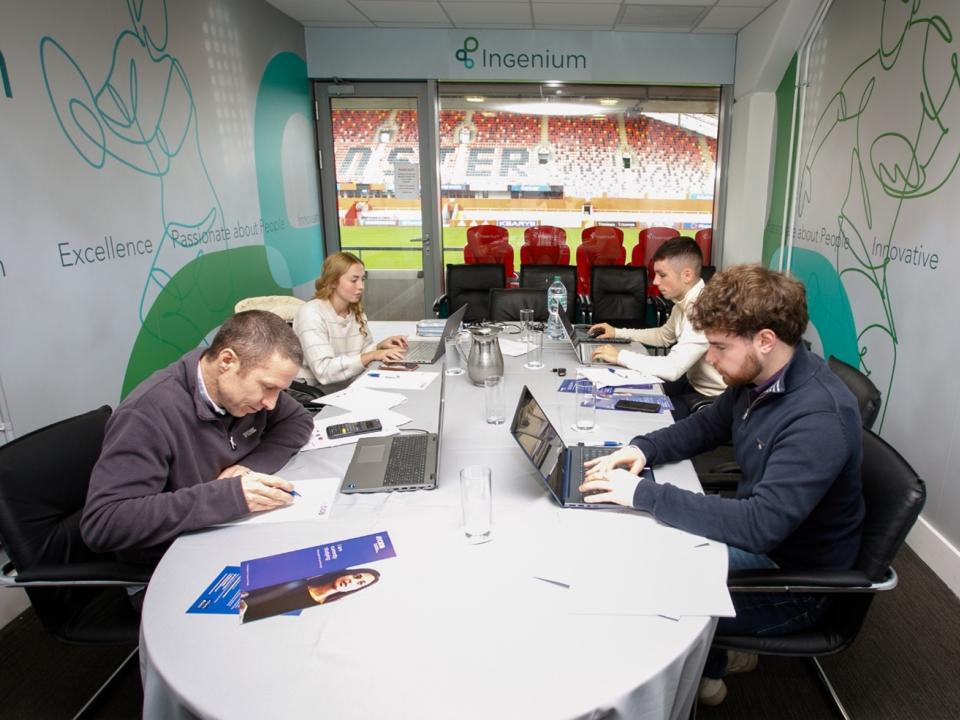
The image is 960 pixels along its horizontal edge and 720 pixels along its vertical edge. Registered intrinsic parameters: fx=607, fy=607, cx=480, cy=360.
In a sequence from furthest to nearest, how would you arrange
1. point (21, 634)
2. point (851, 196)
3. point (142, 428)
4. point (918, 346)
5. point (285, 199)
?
1. point (285, 199)
2. point (851, 196)
3. point (918, 346)
4. point (21, 634)
5. point (142, 428)

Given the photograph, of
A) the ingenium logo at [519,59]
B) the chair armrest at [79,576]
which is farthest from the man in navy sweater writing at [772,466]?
the ingenium logo at [519,59]

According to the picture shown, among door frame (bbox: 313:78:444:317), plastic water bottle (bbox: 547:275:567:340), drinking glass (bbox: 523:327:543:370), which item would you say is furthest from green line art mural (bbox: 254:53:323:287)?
drinking glass (bbox: 523:327:543:370)

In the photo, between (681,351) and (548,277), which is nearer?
(681,351)

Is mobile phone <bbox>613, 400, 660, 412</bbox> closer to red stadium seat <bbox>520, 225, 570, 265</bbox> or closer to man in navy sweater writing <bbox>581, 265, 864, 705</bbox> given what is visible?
man in navy sweater writing <bbox>581, 265, 864, 705</bbox>

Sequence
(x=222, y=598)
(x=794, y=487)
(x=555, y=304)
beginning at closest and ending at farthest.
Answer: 1. (x=222, y=598)
2. (x=794, y=487)
3. (x=555, y=304)

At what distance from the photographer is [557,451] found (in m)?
1.80

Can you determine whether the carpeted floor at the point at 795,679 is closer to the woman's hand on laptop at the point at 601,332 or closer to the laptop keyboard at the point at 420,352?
the laptop keyboard at the point at 420,352

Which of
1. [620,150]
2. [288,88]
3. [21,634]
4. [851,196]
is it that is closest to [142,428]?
[21,634]

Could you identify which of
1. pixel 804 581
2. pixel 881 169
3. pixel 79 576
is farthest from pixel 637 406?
pixel 881 169

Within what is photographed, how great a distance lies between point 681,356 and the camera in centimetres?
280

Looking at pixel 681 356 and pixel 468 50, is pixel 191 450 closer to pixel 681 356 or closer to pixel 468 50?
pixel 681 356

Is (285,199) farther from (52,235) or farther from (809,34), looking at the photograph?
(809,34)

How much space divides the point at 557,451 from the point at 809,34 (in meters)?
4.17

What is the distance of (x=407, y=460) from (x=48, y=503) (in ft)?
3.25
